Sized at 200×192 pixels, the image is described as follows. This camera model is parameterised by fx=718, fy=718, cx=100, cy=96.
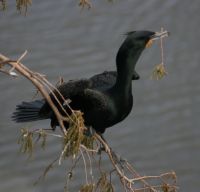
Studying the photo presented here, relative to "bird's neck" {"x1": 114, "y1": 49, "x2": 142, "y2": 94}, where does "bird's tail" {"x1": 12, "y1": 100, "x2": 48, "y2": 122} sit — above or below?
below

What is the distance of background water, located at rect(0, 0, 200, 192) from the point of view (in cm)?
365

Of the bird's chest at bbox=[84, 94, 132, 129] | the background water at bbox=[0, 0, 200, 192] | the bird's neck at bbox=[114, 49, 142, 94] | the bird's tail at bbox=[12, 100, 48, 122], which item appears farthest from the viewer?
the background water at bbox=[0, 0, 200, 192]

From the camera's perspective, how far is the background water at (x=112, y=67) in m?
3.65

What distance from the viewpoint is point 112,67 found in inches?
166

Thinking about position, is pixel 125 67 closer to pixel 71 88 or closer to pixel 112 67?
pixel 71 88

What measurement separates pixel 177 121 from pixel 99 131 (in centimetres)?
160

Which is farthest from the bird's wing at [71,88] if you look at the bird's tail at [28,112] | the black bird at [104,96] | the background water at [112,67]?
the background water at [112,67]

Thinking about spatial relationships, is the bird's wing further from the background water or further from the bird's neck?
the background water

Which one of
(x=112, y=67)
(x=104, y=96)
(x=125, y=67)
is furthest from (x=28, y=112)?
(x=112, y=67)

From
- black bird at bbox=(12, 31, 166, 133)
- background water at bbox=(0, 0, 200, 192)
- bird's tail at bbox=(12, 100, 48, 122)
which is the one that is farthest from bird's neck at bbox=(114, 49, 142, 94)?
background water at bbox=(0, 0, 200, 192)

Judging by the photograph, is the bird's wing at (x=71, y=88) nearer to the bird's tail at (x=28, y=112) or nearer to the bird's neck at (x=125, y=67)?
the bird's neck at (x=125, y=67)

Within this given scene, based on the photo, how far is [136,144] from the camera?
376cm

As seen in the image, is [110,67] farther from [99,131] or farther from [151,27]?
[99,131]

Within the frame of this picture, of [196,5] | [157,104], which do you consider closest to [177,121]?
[157,104]
